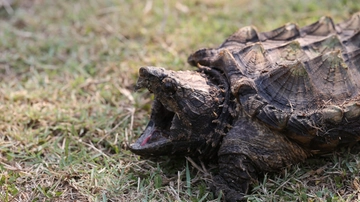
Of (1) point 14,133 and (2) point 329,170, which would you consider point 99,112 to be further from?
(2) point 329,170

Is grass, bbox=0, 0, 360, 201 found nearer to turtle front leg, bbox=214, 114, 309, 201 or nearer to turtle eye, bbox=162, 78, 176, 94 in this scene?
turtle front leg, bbox=214, 114, 309, 201

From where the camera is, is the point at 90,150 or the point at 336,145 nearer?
the point at 336,145

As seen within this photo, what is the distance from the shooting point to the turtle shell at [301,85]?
252 cm

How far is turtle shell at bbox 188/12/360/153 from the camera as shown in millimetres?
2523

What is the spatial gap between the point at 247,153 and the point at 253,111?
0.26m

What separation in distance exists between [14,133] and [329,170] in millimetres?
2286

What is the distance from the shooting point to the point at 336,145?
2.68m

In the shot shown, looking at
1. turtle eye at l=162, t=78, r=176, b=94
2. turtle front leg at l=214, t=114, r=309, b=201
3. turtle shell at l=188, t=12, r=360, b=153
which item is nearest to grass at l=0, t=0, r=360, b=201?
turtle front leg at l=214, t=114, r=309, b=201

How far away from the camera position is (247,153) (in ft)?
8.46

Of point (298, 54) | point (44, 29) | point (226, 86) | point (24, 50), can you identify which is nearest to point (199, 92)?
point (226, 86)

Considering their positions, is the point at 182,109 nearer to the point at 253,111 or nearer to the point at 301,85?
the point at 253,111

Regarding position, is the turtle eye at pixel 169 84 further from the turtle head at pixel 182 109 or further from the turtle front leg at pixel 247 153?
the turtle front leg at pixel 247 153

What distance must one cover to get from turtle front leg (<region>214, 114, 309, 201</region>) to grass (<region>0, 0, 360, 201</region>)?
10 centimetres

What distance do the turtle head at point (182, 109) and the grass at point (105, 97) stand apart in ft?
0.64
